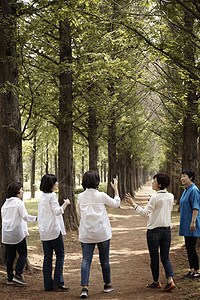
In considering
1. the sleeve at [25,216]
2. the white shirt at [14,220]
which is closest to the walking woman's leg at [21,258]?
the white shirt at [14,220]

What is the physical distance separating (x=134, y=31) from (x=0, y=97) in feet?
10.9

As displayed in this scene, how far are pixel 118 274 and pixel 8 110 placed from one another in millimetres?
4311

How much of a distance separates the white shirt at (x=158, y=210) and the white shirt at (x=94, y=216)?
54cm

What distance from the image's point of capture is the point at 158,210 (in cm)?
525

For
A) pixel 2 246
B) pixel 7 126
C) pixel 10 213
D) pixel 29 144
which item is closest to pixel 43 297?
pixel 10 213

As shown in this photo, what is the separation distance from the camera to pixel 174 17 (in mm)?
6996

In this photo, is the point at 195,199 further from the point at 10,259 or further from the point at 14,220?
the point at 10,259

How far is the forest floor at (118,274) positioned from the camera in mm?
5121

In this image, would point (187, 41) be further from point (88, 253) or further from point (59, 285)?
point (59, 285)

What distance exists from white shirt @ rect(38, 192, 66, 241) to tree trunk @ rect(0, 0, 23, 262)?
1.74 metres

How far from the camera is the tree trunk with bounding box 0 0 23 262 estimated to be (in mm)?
6883

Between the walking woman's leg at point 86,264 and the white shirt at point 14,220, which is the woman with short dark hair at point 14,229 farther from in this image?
the walking woman's leg at point 86,264

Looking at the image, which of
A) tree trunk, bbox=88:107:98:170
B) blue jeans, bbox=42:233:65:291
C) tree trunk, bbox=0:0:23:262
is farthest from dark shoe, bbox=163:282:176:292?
tree trunk, bbox=88:107:98:170

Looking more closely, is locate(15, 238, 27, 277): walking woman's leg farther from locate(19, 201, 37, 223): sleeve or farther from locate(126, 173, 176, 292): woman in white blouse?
locate(126, 173, 176, 292): woman in white blouse
